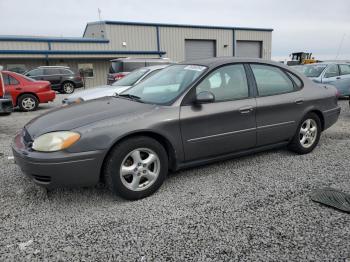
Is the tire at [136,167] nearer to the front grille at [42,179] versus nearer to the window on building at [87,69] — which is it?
the front grille at [42,179]

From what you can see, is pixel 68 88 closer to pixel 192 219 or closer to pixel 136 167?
pixel 136 167

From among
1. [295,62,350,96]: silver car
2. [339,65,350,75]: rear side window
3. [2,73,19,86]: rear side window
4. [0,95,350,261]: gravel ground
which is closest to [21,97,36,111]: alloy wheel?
[2,73,19,86]: rear side window

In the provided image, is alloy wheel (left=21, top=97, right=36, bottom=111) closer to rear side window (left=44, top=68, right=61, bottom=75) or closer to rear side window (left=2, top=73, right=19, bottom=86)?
rear side window (left=2, top=73, right=19, bottom=86)

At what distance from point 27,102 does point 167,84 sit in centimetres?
822

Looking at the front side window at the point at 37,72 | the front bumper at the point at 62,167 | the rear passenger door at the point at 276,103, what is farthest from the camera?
the front side window at the point at 37,72

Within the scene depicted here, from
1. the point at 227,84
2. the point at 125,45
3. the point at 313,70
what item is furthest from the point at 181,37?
the point at 227,84

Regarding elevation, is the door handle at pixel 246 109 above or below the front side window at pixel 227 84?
below

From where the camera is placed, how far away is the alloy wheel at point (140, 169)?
3108mm

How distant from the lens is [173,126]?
3309mm

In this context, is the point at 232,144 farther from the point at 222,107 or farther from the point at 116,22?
the point at 116,22

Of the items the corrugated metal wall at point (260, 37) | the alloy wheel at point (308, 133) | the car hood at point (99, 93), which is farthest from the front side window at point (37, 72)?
the corrugated metal wall at point (260, 37)

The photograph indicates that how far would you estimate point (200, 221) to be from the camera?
278 centimetres

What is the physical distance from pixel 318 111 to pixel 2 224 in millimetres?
4419

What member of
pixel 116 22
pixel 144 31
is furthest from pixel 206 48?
pixel 116 22
